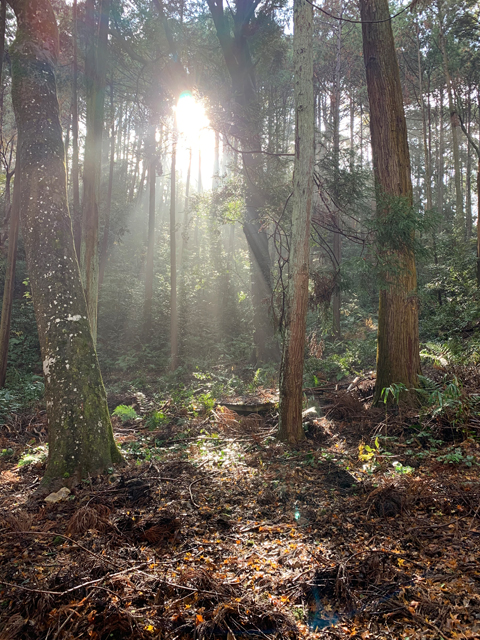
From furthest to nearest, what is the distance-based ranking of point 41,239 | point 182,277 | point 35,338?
point 182,277 < point 35,338 < point 41,239

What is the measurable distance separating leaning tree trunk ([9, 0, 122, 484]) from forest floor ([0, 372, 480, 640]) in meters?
0.50

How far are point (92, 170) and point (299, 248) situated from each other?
18.6ft

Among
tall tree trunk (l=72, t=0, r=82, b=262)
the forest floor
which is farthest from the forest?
tall tree trunk (l=72, t=0, r=82, b=262)

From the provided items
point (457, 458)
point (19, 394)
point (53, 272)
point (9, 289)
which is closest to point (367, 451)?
point (457, 458)

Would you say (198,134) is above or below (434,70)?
below

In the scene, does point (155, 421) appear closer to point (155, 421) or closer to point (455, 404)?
point (155, 421)

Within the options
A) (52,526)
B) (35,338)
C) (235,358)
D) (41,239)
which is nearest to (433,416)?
(52,526)

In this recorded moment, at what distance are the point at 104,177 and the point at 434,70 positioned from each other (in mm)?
23188

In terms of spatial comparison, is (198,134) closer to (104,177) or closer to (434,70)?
(434,70)

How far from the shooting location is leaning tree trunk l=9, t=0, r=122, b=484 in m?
4.57

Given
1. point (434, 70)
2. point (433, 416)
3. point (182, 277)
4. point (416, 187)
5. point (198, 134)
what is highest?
point (434, 70)

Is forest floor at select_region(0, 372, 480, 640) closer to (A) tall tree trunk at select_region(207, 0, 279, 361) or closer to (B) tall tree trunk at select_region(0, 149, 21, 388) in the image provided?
(B) tall tree trunk at select_region(0, 149, 21, 388)

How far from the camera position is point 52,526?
11.5 feet

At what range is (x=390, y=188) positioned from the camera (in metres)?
6.81
